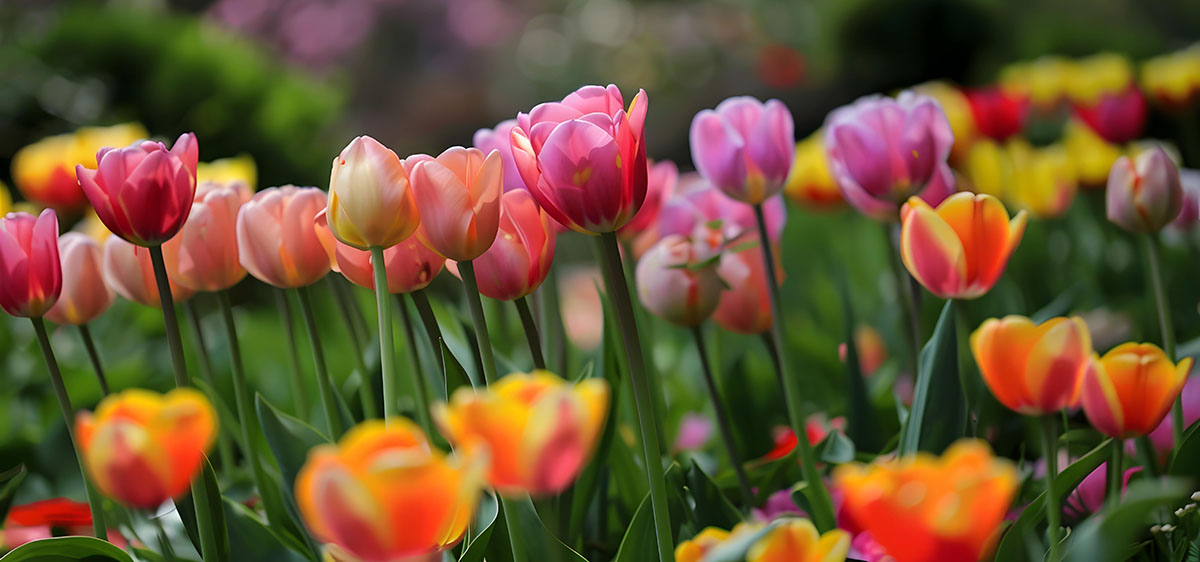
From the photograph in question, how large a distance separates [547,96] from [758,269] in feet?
21.6

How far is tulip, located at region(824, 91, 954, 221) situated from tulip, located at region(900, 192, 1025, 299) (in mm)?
148

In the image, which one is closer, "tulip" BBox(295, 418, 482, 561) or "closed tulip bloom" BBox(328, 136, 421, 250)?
"tulip" BBox(295, 418, 482, 561)

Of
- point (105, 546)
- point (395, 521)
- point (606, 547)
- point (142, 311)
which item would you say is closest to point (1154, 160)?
point (606, 547)

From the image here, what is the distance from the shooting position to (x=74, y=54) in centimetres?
254

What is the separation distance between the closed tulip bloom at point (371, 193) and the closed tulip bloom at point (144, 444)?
0.46 feet

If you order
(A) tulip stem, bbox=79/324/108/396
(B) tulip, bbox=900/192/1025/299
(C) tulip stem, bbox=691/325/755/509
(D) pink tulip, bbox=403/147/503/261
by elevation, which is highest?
(D) pink tulip, bbox=403/147/503/261

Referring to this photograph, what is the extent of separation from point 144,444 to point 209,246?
12.1 inches

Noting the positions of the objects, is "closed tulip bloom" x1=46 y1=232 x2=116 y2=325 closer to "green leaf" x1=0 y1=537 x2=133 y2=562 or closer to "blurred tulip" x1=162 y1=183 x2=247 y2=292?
"blurred tulip" x1=162 y1=183 x2=247 y2=292

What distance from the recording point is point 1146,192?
2.12ft

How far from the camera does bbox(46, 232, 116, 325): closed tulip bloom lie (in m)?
0.66

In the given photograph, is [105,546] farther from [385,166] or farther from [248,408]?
[385,166]

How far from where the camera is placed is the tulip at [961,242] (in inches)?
20.1

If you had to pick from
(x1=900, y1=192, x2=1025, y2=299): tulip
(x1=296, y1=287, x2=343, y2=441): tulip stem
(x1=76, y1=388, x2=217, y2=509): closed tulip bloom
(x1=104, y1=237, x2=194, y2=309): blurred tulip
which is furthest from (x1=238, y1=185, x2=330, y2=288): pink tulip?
(x1=900, y1=192, x2=1025, y2=299): tulip

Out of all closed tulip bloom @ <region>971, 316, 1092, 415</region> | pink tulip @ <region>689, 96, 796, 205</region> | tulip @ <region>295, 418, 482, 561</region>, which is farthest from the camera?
pink tulip @ <region>689, 96, 796, 205</region>
